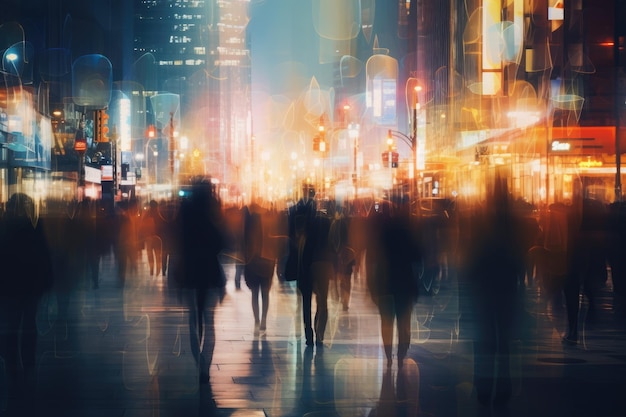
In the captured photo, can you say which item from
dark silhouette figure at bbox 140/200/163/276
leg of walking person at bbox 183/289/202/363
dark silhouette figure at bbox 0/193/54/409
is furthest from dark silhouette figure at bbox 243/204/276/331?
dark silhouette figure at bbox 140/200/163/276

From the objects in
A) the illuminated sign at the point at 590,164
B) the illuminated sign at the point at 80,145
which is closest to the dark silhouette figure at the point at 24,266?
the illuminated sign at the point at 80,145

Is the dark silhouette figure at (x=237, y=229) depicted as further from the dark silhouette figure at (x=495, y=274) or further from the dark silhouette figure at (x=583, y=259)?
the dark silhouette figure at (x=495, y=274)

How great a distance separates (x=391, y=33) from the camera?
183m

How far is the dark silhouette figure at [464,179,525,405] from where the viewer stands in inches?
380

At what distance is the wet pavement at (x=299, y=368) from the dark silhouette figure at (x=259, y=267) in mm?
373

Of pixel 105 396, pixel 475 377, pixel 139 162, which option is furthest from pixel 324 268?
pixel 139 162

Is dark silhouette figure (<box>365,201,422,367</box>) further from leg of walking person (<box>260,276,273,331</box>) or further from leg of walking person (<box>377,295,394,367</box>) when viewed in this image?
leg of walking person (<box>260,276,273,331</box>)

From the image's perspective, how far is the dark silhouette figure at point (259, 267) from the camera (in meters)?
15.6

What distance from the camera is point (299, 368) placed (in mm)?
11656

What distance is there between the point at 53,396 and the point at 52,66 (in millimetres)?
75188

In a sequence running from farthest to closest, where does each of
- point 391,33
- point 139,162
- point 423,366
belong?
point 391,33 → point 139,162 → point 423,366

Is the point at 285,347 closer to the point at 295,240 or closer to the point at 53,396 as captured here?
the point at 295,240

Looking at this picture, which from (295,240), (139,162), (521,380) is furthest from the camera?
(139,162)

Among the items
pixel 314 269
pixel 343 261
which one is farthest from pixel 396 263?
pixel 343 261
